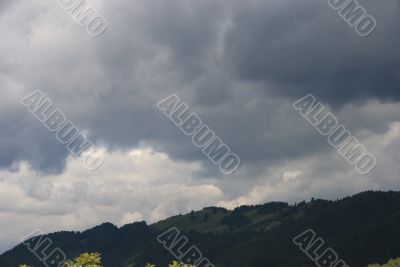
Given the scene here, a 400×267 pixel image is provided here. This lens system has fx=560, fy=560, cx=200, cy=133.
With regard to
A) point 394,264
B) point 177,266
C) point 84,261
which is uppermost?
point 394,264

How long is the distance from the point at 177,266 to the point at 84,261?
8292mm

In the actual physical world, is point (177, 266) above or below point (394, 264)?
below

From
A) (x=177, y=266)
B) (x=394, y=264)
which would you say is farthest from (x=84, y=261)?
(x=394, y=264)

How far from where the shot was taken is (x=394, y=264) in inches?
7869

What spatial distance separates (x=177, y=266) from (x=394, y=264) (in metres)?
169

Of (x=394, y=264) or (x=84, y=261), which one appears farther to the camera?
(x=394, y=264)

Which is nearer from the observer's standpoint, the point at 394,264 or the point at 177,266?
the point at 177,266

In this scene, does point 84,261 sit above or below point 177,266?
below

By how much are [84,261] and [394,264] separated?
570 ft

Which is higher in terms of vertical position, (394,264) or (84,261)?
(394,264)

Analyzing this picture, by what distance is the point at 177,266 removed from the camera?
166 ft

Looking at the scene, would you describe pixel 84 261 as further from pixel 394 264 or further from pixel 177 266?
pixel 394 264
